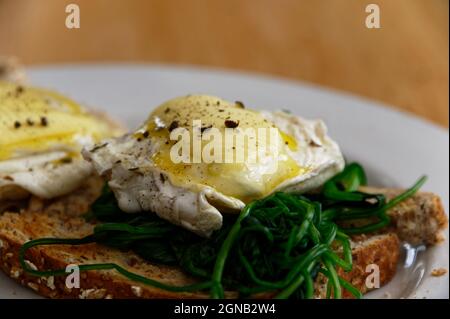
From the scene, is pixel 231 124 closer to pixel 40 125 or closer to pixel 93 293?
pixel 93 293

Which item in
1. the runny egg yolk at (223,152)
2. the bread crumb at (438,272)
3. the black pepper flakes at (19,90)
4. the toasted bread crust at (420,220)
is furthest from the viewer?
the black pepper flakes at (19,90)

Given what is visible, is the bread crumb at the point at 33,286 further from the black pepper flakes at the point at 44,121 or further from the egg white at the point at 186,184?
the black pepper flakes at the point at 44,121

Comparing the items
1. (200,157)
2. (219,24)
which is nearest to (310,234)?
(200,157)

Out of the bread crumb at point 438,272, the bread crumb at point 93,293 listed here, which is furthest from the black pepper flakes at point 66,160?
the bread crumb at point 438,272

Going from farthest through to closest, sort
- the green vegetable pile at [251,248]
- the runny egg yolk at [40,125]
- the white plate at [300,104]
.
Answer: the white plate at [300,104] < the runny egg yolk at [40,125] < the green vegetable pile at [251,248]

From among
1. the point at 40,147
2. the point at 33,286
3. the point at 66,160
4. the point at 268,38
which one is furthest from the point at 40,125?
the point at 268,38
